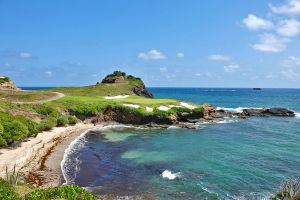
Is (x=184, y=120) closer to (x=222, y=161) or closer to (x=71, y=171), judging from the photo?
(x=222, y=161)

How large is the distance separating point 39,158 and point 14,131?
5.40 meters

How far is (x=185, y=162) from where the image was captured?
42.8 m

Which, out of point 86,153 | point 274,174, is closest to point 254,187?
point 274,174

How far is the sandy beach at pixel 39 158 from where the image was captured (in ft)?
114

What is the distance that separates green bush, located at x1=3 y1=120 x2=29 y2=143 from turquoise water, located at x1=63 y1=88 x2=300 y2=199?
6.50 m

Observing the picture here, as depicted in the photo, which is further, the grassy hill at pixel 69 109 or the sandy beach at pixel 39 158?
the grassy hill at pixel 69 109

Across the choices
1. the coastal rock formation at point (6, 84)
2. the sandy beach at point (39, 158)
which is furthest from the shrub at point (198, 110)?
the coastal rock formation at point (6, 84)

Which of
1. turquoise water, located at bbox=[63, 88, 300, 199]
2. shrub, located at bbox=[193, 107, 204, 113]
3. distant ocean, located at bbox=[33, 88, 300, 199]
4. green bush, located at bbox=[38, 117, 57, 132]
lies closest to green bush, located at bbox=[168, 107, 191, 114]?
shrub, located at bbox=[193, 107, 204, 113]

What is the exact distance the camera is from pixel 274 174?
123 feet

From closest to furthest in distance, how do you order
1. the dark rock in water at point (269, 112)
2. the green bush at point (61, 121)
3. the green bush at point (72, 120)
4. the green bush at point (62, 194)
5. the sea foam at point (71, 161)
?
the green bush at point (62, 194) < the sea foam at point (71, 161) < the green bush at point (61, 121) < the green bush at point (72, 120) < the dark rock in water at point (269, 112)

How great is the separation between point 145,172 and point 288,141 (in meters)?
29.1

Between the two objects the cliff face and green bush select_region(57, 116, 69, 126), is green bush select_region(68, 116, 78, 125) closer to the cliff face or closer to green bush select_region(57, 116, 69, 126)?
green bush select_region(57, 116, 69, 126)

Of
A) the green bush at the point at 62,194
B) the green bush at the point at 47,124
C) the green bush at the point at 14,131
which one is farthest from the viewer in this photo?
the green bush at the point at 47,124

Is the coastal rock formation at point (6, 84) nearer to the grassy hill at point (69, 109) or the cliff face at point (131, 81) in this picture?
the grassy hill at point (69, 109)
